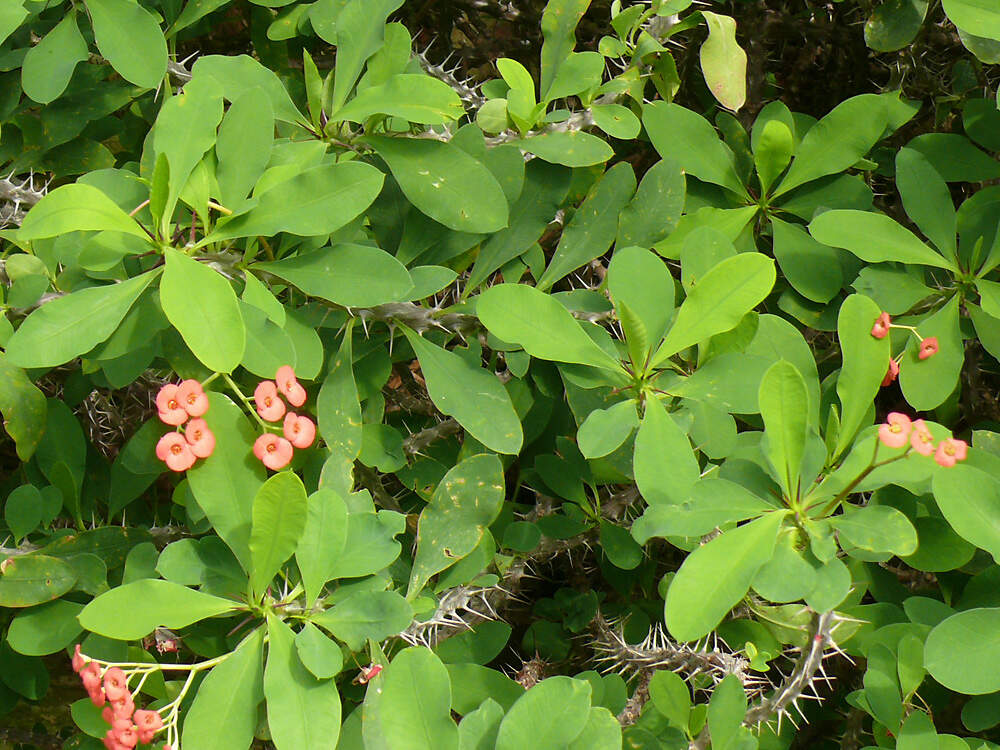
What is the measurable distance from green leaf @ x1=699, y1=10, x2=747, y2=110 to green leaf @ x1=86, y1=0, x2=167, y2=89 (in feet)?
2.70

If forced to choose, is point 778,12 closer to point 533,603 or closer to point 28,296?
point 533,603

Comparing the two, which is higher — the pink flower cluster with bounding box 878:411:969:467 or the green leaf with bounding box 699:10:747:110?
the green leaf with bounding box 699:10:747:110

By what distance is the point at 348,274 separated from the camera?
1.10m

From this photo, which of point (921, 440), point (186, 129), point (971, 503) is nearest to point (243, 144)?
point (186, 129)

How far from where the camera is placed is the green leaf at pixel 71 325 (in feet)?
3.15

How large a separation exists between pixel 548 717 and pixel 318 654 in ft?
0.86

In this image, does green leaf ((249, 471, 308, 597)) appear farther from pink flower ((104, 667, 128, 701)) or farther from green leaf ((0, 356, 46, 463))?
green leaf ((0, 356, 46, 463))

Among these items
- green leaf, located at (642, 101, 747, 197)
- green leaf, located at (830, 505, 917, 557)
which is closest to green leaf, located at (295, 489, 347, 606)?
green leaf, located at (830, 505, 917, 557)

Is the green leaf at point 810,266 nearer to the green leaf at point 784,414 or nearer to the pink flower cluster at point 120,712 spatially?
the green leaf at point 784,414

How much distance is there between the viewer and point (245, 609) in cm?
103

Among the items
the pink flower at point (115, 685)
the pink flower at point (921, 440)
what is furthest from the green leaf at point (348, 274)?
the pink flower at point (921, 440)

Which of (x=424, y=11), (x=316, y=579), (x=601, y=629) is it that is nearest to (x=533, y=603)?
(x=601, y=629)

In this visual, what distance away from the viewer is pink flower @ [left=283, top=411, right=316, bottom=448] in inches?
42.3

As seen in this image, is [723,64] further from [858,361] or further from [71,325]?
[71,325]
